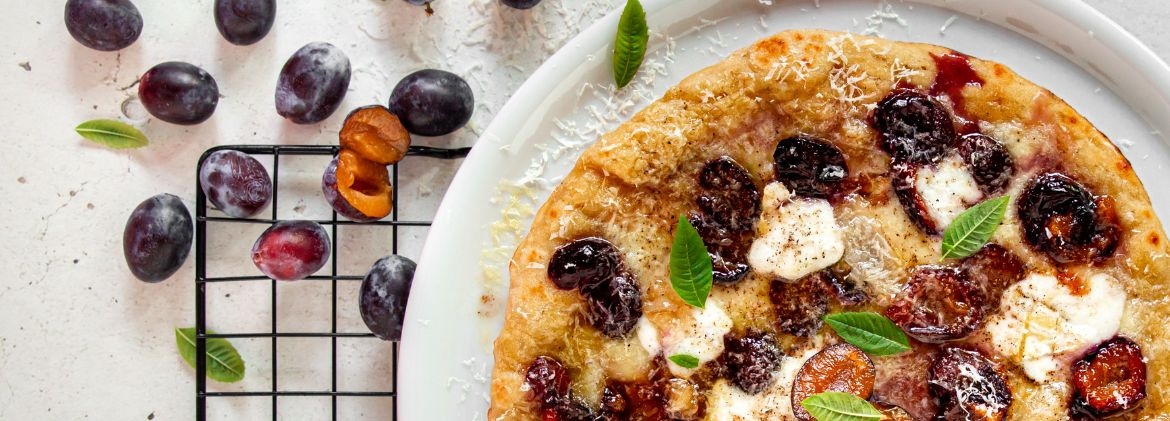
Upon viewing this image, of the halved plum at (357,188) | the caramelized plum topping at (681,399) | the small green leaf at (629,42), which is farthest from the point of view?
the halved plum at (357,188)

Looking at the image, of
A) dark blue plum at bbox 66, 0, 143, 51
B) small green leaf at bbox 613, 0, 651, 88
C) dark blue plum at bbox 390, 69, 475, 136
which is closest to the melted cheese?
small green leaf at bbox 613, 0, 651, 88

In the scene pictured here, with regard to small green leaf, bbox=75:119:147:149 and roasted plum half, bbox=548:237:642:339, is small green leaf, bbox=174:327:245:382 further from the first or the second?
roasted plum half, bbox=548:237:642:339

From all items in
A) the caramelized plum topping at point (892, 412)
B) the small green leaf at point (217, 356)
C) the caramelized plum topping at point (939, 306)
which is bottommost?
the small green leaf at point (217, 356)

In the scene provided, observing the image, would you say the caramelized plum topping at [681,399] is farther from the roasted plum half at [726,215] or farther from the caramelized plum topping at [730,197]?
the caramelized plum topping at [730,197]

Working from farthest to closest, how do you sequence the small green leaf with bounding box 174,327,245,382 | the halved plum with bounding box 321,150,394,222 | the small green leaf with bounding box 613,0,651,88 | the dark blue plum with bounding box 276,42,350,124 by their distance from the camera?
the small green leaf with bounding box 174,327,245,382 → the dark blue plum with bounding box 276,42,350,124 → the halved plum with bounding box 321,150,394,222 → the small green leaf with bounding box 613,0,651,88

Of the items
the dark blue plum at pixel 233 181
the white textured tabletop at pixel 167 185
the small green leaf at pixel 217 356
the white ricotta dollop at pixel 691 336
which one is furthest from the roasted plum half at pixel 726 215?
the small green leaf at pixel 217 356

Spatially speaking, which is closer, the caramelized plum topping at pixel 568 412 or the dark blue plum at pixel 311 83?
the caramelized plum topping at pixel 568 412
